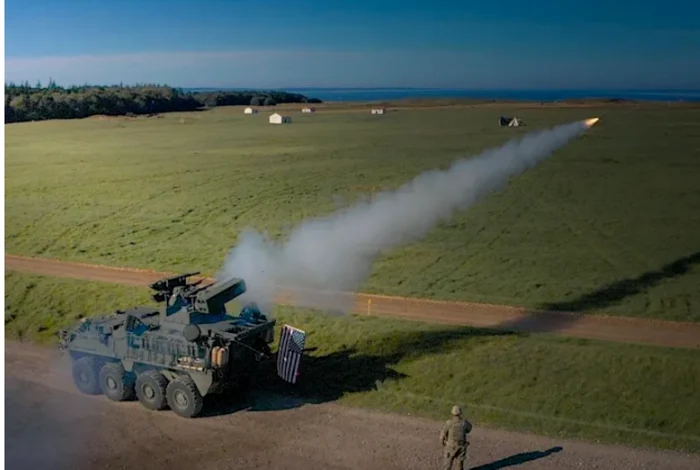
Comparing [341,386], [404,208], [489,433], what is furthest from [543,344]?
[404,208]

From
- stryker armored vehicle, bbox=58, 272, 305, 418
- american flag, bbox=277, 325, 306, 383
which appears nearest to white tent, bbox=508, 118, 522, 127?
stryker armored vehicle, bbox=58, 272, 305, 418

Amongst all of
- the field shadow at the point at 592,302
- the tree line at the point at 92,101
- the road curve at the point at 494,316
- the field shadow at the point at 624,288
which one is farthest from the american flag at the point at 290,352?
the tree line at the point at 92,101

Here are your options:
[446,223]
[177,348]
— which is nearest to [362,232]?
[446,223]

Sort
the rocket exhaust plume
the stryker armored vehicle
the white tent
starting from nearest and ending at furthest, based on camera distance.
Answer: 1. the stryker armored vehicle
2. the rocket exhaust plume
3. the white tent

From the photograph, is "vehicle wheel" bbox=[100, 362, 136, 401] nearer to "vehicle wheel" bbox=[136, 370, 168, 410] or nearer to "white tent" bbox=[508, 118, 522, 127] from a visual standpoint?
"vehicle wheel" bbox=[136, 370, 168, 410]

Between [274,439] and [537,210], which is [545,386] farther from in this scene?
[537,210]

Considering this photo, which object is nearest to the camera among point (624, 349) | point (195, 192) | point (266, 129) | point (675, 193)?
point (624, 349)
